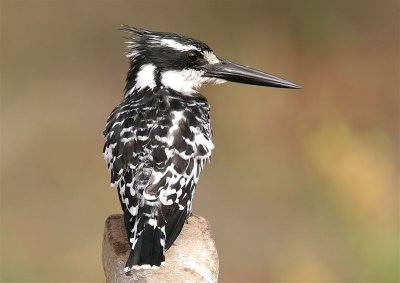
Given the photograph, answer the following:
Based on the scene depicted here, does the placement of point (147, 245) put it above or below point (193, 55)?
below

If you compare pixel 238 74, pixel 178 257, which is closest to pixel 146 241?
pixel 178 257

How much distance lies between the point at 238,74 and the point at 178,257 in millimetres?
1080

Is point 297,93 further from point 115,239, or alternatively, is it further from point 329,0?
point 115,239

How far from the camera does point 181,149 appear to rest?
3699mm

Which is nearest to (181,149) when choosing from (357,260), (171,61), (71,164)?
(171,61)

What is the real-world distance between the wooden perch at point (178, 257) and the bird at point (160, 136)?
7 cm

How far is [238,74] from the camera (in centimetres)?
431

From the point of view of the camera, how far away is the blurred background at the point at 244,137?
20.3 feet

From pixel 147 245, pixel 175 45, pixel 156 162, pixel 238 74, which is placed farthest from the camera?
pixel 238 74

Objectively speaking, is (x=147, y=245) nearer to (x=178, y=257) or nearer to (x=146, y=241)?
(x=146, y=241)

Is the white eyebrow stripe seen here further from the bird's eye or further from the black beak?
the black beak

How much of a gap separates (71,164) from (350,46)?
215 centimetres

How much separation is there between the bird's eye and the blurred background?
2.09 m

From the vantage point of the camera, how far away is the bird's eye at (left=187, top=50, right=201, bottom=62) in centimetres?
415
